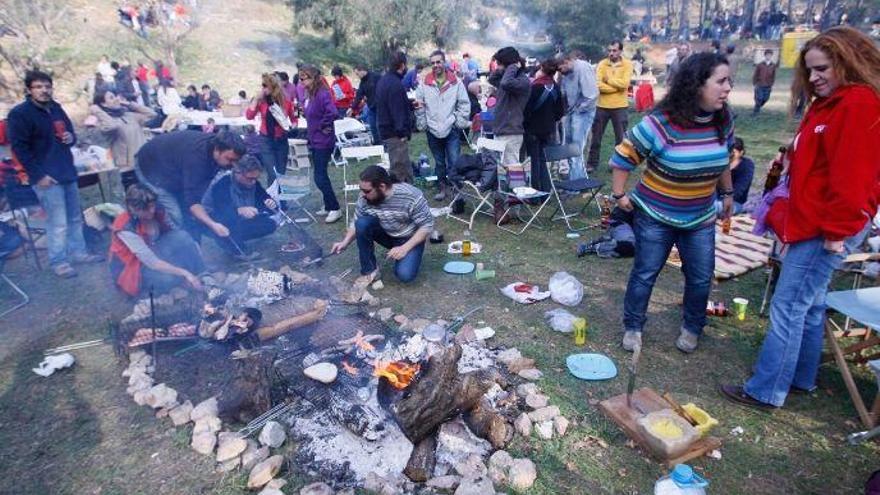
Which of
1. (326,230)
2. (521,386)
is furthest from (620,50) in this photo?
(521,386)

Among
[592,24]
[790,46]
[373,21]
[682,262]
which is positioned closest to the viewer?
[682,262]

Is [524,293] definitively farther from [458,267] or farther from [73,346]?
[73,346]

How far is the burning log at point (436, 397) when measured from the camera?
295 cm

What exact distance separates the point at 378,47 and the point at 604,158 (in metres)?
18.0

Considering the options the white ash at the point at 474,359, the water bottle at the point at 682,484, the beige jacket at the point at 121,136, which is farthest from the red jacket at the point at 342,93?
the water bottle at the point at 682,484

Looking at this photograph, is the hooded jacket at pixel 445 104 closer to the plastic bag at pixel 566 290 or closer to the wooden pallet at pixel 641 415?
the plastic bag at pixel 566 290

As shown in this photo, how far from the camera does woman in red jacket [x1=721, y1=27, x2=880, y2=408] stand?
2.50 m

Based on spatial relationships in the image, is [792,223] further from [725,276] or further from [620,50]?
[620,50]

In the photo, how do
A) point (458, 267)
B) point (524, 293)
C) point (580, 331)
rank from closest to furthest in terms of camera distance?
1. point (580, 331)
2. point (524, 293)
3. point (458, 267)

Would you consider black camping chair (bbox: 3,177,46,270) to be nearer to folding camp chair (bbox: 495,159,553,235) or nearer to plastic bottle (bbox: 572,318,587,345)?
folding camp chair (bbox: 495,159,553,235)

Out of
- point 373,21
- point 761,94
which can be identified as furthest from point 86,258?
point 373,21

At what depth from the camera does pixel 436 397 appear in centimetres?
299

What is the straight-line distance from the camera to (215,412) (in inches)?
133

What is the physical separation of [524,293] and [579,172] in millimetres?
3325
